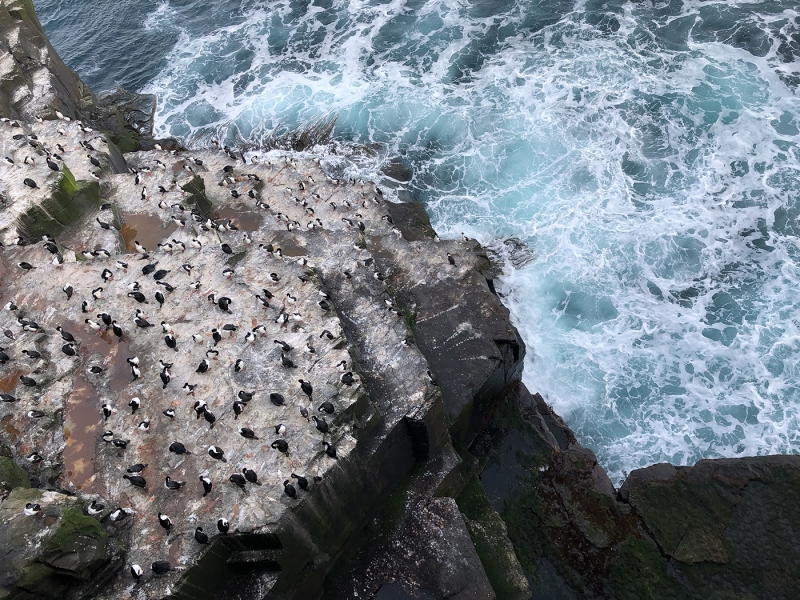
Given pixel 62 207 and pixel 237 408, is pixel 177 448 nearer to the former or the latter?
pixel 237 408

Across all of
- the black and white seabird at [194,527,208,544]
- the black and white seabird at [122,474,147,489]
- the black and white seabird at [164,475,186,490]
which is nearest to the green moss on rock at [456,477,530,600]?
the black and white seabird at [194,527,208,544]

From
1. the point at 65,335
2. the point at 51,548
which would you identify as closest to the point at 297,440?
the point at 51,548

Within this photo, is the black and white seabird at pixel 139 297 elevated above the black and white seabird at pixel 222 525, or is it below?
above

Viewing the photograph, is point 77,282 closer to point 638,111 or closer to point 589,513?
point 589,513

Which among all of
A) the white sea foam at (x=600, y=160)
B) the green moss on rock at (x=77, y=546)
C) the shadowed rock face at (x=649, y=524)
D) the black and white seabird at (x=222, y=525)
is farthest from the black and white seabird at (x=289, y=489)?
the white sea foam at (x=600, y=160)

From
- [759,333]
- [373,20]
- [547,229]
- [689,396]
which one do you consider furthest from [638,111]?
[373,20]

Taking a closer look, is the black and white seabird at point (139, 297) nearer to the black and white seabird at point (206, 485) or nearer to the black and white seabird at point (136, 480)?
the black and white seabird at point (136, 480)
